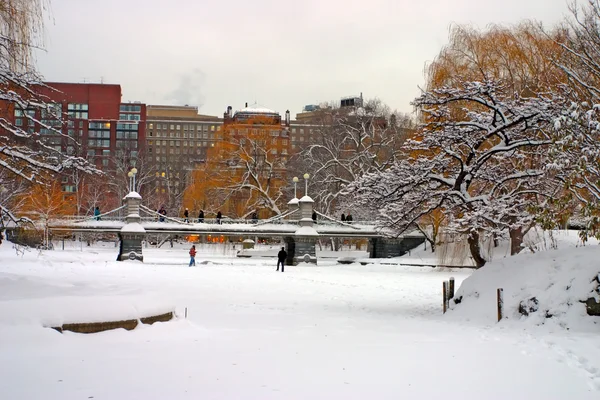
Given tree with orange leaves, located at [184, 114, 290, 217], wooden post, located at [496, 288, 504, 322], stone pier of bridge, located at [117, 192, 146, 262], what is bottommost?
wooden post, located at [496, 288, 504, 322]

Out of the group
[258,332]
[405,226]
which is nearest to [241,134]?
[405,226]

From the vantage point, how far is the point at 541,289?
14.9 m

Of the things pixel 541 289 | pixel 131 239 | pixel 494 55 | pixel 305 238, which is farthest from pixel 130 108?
pixel 541 289

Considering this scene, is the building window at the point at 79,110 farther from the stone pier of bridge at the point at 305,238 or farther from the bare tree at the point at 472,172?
the bare tree at the point at 472,172

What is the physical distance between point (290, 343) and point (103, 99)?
424 ft

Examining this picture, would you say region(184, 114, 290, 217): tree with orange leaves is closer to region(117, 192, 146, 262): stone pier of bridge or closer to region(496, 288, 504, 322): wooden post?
region(117, 192, 146, 262): stone pier of bridge

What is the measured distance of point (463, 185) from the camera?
62.6 feet

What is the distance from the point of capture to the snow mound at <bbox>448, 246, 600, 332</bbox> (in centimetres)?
1398

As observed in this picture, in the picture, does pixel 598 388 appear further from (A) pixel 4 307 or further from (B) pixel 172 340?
(A) pixel 4 307

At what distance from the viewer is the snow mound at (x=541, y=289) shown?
14.0 metres

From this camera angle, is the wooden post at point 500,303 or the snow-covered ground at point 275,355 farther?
the wooden post at point 500,303

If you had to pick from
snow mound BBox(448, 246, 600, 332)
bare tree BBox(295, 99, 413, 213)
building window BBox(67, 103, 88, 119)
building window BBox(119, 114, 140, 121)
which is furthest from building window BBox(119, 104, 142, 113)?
snow mound BBox(448, 246, 600, 332)

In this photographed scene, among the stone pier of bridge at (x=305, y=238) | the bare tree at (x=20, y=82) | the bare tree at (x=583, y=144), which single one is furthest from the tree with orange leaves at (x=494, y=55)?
the bare tree at (x=20, y=82)

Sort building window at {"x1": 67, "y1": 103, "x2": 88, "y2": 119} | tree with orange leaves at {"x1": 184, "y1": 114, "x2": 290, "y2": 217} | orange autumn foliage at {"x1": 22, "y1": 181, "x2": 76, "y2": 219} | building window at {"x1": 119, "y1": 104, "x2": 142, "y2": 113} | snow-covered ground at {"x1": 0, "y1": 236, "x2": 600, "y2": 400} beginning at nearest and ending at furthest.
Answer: snow-covered ground at {"x1": 0, "y1": 236, "x2": 600, "y2": 400} → orange autumn foliage at {"x1": 22, "y1": 181, "x2": 76, "y2": 219} → tree with orange leaves at {"x1": 184, "y1": 114, "x2": 290, "y2": 217} → building window at {"x1": 67, "y1": 103, "x2": 88, "y2": 119} → building window at {"x1": 119, "y1": 104, "x2": 142, "y2": 113}
